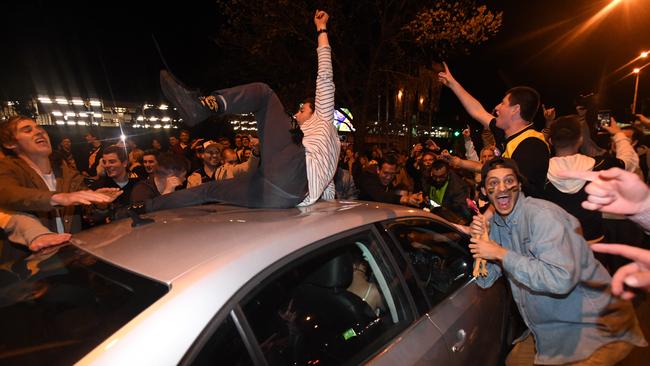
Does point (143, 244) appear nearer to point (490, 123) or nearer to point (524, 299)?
point (524, 299)

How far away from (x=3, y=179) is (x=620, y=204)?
338 cm

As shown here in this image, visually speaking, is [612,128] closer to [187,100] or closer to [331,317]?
[331,317]

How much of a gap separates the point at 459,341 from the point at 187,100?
1962 millimetres

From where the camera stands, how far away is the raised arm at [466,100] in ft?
10.7

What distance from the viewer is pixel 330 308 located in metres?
1.90

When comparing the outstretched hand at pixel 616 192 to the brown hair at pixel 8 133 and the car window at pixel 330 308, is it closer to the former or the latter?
the car window at pixel 330 308

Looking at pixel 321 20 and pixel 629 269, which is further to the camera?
pixel 321 20

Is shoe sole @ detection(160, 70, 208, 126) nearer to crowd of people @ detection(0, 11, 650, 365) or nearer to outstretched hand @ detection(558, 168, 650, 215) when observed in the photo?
crowd of people @ detection(0, 11, 650, 365)

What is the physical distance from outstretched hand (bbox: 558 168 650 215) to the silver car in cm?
95

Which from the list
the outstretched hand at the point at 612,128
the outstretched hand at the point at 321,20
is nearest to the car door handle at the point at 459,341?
the outstretched hand at the point at 321,20

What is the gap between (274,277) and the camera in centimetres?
133

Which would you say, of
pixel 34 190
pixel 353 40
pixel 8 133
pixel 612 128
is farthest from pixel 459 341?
pixel 353 40

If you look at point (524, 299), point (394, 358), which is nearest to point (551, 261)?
point (524, 299)

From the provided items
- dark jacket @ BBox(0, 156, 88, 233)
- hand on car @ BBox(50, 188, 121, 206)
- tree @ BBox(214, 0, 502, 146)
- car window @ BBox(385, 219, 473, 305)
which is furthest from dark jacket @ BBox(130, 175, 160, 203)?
tree @ BBox(214, 0, 502, 146)
